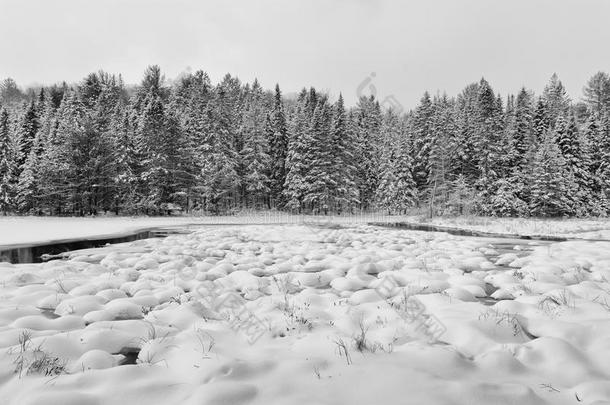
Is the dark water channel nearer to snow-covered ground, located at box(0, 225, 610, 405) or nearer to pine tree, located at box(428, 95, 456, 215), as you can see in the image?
snow-covered ground, located at box(0, 225, 610, 405)

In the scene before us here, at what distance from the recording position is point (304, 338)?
3369 mm

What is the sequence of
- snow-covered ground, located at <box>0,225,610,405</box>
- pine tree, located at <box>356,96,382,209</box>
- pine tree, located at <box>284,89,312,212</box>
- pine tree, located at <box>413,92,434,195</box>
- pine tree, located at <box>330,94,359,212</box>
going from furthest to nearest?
pine tree, located at <box>356,96,382,209</box>, pine tree, located at <box>413,92,434,195</box>, pine tree, located at <box>330,94,359,212</box>, pine tree, located at <box>284,89,312,212</box>, snow-covered ground, located at <box>0,225,610,405</box>

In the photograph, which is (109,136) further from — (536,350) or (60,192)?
(536,350)

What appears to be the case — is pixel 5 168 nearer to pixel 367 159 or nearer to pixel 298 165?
pixel 298 165

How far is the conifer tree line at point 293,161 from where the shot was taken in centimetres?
3434

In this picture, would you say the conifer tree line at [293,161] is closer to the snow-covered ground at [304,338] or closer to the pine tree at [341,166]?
the pine tree at [341,166]

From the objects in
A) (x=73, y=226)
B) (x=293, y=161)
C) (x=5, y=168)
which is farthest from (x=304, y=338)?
(x=5, y=168)

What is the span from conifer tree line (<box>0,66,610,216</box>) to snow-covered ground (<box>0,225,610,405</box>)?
31.5 meters

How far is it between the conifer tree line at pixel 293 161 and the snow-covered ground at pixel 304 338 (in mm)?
31534

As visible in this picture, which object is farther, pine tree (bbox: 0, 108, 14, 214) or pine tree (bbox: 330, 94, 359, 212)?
pine tree (bbox: 330, 94, 359, 212)

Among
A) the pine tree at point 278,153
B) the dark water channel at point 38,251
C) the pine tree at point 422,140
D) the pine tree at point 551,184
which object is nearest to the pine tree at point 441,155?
the pine tree at point 422,140

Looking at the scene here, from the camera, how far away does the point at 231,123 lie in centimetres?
4428

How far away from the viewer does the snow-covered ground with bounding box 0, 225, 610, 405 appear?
2.34 m

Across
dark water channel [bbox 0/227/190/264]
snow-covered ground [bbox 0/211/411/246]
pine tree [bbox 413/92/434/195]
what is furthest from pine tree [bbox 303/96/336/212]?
dark water channel [bbox 0/227/190/264]
